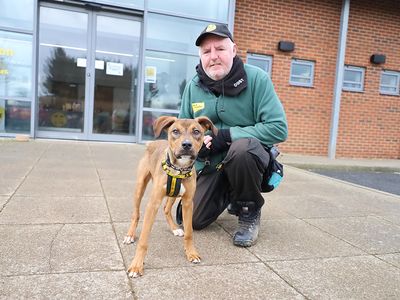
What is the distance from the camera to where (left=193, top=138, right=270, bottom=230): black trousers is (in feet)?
10.5

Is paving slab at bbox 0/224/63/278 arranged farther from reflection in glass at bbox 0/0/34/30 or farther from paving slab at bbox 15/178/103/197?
reflection in glass at bbox 0/0/34/30

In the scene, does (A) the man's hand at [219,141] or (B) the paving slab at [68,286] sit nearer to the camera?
(B) the paving slab at [68,286]

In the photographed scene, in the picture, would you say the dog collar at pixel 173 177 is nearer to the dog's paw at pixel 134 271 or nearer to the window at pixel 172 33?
the dog's paw at pixel 134 271

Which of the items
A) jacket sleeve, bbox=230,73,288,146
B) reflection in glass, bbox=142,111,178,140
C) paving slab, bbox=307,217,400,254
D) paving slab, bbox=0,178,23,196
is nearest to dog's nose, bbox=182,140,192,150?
jacket sleeve, bbox=230,73,288,146

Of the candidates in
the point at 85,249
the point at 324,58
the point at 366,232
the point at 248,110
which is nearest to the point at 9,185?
the point at 85,249

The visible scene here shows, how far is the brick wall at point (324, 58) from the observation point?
963 centimetres

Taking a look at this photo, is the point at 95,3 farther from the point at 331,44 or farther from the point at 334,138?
the point at 334,138

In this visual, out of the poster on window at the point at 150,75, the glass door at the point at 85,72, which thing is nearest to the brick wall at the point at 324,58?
the poster on window at the point at 150,75

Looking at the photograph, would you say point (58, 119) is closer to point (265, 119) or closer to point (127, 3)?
point (127, 3)

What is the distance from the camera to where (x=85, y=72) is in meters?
9.28

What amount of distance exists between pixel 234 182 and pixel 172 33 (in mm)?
6958

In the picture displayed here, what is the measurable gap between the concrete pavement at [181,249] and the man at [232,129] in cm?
27

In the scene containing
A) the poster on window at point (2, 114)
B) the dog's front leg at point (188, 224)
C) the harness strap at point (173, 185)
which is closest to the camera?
the harness strap at point (173, 185)

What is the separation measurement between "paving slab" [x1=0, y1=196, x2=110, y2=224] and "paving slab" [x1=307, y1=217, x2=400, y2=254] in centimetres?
226
